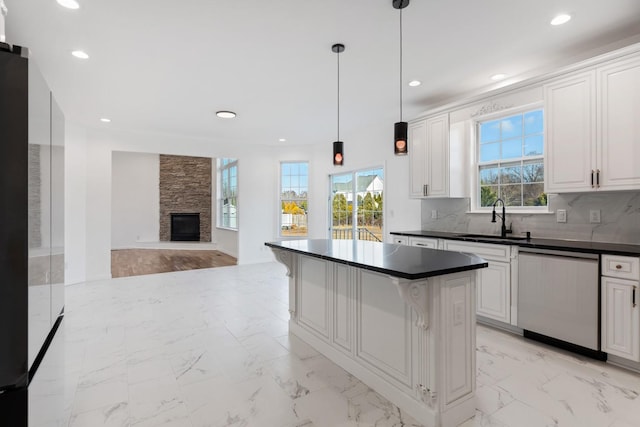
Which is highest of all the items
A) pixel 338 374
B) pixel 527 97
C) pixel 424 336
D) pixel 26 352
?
pixel 527 97

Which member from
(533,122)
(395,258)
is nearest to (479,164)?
(533,122)

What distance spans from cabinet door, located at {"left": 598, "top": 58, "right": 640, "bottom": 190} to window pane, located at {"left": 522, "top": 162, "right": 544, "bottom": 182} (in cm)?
76

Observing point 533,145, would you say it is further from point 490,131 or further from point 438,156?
point 438,156

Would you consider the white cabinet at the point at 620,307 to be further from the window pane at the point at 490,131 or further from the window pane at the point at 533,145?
the window pane at the point at 490,131

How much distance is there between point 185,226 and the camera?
10.4 metres

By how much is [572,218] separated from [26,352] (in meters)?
4.11

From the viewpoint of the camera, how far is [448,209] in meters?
4.46

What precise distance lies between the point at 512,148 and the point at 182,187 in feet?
30.9

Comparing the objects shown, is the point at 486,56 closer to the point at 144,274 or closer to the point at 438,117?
the point at 438,117

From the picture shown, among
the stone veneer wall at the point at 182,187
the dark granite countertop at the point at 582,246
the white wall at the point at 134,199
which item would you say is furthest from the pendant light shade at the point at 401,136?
the white wall at the point at 134,199

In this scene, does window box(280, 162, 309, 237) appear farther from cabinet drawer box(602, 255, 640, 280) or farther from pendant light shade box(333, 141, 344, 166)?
cabinet drawer box(602, 255, 640, 280)

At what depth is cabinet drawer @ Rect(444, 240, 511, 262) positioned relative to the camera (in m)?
3.24

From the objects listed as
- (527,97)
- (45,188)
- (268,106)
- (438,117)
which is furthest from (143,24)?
(527,97)

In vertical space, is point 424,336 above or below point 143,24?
below
